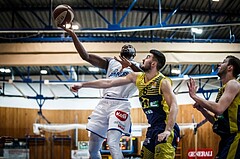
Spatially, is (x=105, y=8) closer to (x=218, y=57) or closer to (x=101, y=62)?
(x=218, y=57)

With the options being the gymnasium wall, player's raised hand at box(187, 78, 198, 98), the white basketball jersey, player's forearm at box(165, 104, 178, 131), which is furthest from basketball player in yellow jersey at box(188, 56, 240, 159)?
the gymnasium wall

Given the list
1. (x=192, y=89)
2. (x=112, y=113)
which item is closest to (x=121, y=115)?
(x=112, y=113)

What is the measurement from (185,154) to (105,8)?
10794mm

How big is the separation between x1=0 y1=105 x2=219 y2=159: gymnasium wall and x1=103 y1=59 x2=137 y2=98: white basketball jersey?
54.5 feet

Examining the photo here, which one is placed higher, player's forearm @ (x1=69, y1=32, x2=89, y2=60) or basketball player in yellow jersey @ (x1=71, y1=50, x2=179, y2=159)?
player's forearm @ (x1=69, y1=32, x2=89, y2=60)

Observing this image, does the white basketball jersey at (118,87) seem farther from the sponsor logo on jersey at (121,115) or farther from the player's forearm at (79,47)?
the player's forearm at (79,47)

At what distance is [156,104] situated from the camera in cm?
484

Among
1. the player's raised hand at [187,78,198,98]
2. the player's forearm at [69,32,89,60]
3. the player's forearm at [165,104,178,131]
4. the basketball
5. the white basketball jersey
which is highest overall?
the basketball

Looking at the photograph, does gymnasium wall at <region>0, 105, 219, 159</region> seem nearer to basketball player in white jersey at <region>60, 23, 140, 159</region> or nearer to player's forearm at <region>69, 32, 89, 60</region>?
basketball player in white jersey at <region>60, 23, 140, 159</region>

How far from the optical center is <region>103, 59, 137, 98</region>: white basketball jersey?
18.5 feet

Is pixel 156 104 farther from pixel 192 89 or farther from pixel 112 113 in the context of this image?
pixel 112 113

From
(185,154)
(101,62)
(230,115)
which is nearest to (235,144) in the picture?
(230,115)

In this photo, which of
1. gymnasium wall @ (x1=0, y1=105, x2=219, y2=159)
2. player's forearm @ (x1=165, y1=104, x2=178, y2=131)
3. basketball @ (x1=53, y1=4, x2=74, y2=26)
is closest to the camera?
player's forearm @ (x1=165, y1=104, x2=178, y2=131)

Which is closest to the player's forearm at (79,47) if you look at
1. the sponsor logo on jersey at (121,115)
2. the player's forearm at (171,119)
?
the sponsor logo on jersey at (121,115)
